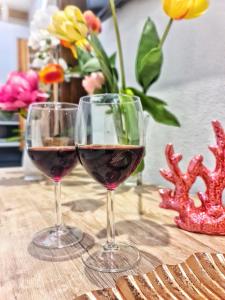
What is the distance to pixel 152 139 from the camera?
91 cm

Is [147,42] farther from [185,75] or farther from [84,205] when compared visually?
[84,205]

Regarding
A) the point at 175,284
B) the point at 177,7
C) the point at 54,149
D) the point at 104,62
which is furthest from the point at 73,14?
the point at 175,284

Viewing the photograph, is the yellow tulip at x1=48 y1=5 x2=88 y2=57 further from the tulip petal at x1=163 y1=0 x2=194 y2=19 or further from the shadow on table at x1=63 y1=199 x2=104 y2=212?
the shadow on table at x1=63 y1=199 x2=104 y2=212

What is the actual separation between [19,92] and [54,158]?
509mm

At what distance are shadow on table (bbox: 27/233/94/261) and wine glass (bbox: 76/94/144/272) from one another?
0.05 feet

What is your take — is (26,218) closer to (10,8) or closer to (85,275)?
(85,275)

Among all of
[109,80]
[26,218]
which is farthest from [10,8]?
[26,218]

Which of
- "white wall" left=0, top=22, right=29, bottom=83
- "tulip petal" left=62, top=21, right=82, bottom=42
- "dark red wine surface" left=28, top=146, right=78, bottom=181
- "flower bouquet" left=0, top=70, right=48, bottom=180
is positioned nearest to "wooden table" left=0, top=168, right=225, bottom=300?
"dark red wine surface" left=28, top=146, right=78, bottom=181

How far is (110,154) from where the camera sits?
369mm

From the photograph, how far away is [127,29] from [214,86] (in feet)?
1.68

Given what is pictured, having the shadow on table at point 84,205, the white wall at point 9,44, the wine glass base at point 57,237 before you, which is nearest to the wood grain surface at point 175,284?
the wine glass base at point 57,237

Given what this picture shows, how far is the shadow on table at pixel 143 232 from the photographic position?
1.45 feet

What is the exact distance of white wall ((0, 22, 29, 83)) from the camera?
3.95 meters

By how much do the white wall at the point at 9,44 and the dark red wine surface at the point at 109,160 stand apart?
13.3ft
